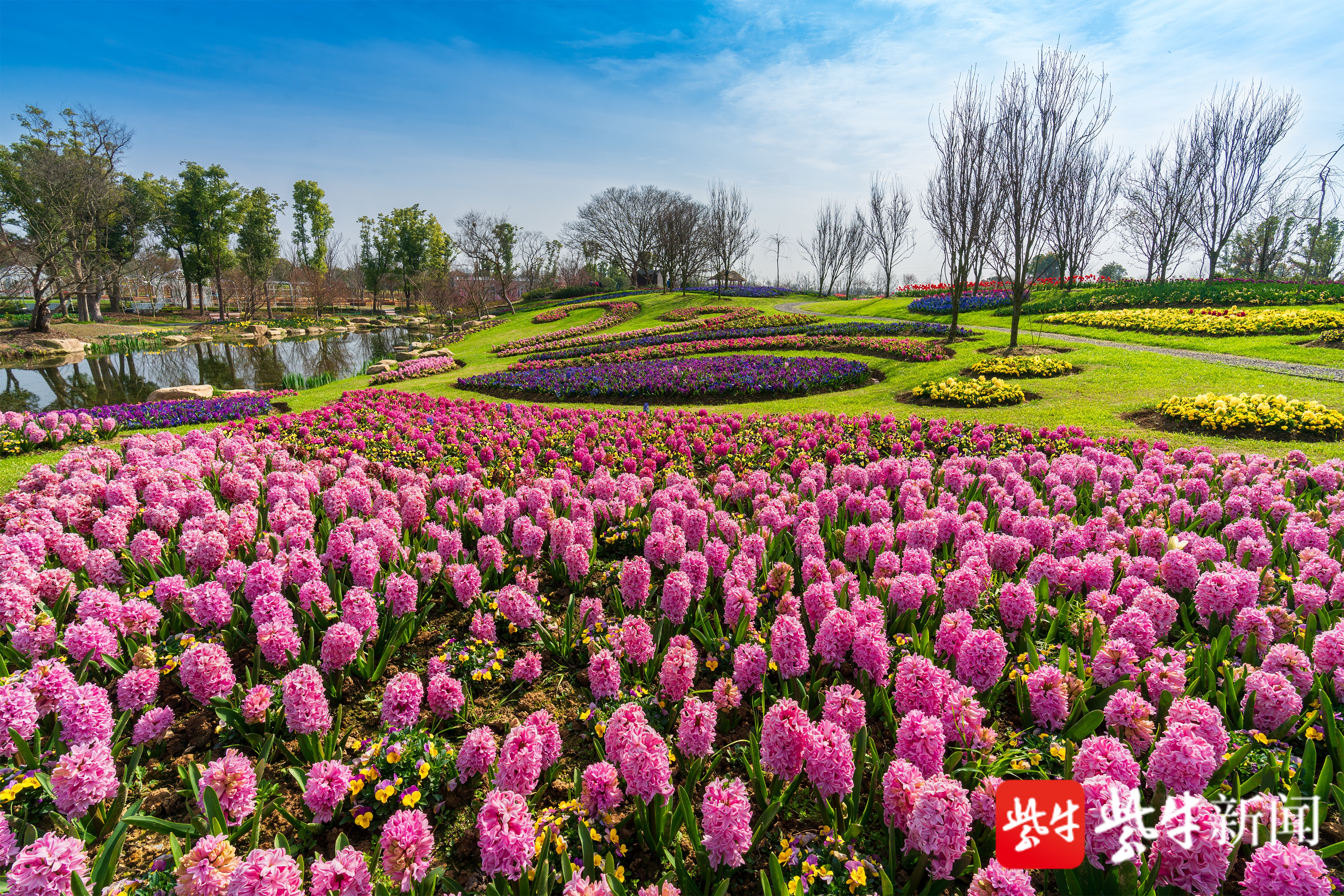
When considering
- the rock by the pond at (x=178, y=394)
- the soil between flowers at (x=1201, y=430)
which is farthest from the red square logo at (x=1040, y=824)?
the rock by the pond at (x=178, y=394)

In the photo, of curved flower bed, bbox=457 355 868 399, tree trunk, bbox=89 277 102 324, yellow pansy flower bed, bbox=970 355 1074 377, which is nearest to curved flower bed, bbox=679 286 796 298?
curved flower bed, bbox=457 355 868 399

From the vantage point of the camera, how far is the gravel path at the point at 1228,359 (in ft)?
45.5

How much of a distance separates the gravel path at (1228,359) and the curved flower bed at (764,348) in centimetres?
590

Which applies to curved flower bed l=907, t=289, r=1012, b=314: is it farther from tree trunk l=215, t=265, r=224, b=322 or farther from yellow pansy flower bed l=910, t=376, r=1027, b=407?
tree trunk l=215, t=265, r=224, b=322

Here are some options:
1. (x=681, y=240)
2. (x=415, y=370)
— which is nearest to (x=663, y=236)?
(x=681, y=240)

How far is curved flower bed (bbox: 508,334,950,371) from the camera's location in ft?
67.1

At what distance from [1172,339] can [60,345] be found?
53149 millimetres

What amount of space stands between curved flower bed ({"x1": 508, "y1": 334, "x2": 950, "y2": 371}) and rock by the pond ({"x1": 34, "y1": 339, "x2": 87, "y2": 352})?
88.8 ft

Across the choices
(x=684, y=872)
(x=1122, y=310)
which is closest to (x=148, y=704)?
(x=684, y=872)

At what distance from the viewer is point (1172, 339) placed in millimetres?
21672

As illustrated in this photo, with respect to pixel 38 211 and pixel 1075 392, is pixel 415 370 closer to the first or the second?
pixel 1075 392

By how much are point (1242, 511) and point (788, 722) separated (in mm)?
5699

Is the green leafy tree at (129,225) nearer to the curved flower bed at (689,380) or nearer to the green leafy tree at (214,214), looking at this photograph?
the green leafy tree at (214,214)

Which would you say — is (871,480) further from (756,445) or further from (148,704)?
(148,704)
